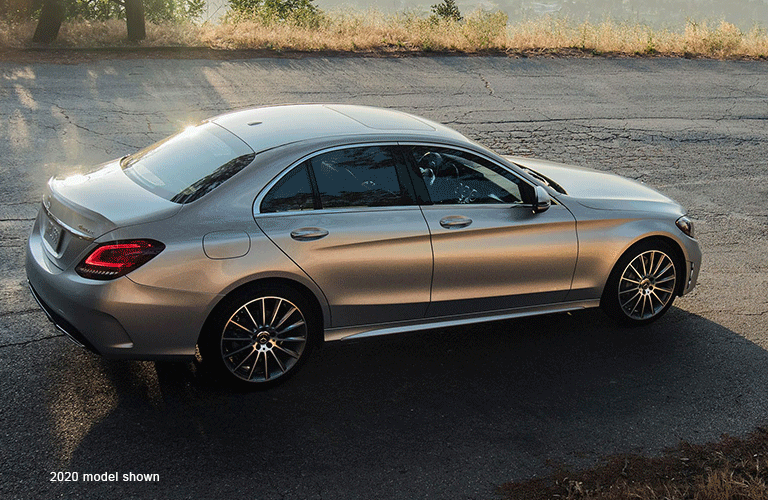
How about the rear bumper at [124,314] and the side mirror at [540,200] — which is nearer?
the rear bumper at [124,314]

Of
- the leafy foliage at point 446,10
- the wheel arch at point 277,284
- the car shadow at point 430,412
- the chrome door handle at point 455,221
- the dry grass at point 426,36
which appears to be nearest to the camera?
the car shadow at point 430,412

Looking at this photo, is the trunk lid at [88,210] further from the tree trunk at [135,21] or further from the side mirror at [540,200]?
the tree trunk at [135,21]

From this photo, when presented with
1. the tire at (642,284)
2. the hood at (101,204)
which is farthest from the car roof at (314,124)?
the tire at (642,284)

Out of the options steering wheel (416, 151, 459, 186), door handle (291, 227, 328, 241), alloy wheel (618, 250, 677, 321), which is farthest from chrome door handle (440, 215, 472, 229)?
alloy wheel (618, 250, 677, 321)

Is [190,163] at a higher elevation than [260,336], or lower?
higher

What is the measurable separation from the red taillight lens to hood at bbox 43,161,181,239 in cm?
11

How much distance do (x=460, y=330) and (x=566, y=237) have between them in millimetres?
1140

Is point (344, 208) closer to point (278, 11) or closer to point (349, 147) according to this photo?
point (349, 147)

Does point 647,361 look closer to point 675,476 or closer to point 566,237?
point 566,237

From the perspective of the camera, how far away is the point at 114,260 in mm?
4637

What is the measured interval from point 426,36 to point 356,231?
1457 centimetres

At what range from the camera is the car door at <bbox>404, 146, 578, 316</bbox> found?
5574 mm

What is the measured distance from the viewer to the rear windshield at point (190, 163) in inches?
200

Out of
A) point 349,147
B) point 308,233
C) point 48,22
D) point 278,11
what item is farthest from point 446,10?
point 308,233
